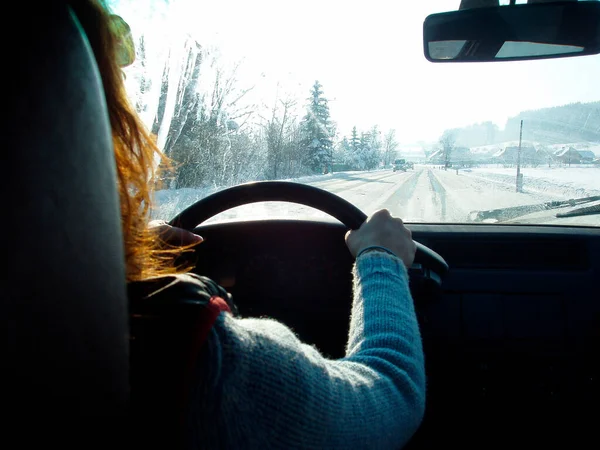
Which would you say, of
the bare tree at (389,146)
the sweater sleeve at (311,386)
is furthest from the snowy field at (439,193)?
the sweater sleeve at (311,386)

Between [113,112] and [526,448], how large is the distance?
2694 millimetres

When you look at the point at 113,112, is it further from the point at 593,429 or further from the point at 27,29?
the point at 593,429

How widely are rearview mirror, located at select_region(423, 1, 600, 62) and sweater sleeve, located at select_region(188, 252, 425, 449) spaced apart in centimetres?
155

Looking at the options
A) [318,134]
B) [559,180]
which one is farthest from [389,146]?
[559,180]

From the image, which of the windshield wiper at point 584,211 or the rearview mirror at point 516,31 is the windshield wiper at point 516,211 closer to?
the windshield wiper at point 584,211

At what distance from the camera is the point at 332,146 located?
3629mm

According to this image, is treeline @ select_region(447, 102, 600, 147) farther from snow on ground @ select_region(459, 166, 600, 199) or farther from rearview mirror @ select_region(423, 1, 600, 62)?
rearview mirror @ select_region(423, 1, 600, 62)

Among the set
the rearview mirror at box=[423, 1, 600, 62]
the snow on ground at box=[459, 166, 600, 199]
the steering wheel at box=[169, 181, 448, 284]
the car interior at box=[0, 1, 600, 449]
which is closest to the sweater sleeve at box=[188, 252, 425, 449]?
the car interior at box=[0, 1, 600, 449]

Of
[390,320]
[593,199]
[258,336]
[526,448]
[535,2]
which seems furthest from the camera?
[593,199]

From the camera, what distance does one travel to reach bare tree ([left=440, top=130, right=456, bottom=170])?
10.6 feet

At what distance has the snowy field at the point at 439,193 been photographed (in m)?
2.65

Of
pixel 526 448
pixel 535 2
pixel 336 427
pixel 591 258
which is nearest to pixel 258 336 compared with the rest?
pixel 336 427

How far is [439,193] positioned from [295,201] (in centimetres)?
181

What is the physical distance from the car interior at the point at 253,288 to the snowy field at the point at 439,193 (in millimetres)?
204
